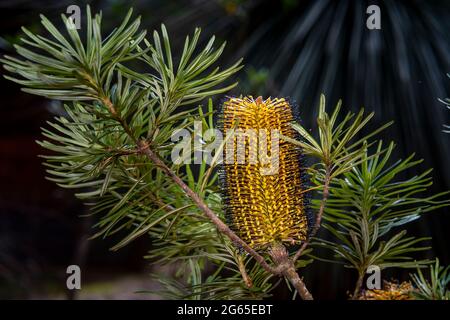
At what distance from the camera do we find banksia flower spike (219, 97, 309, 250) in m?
0.21

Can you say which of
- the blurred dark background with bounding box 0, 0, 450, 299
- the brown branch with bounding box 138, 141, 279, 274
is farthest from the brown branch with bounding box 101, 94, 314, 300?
the blurred dark background with bounding box 0, 0, 450, 299

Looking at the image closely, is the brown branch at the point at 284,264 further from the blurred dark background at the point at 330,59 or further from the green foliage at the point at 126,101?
the blurred dark background at the point at 330,59

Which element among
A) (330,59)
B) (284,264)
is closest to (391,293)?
(284,264)

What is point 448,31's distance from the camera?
92 cm

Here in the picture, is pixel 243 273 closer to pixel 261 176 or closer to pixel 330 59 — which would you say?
pixel 261 176

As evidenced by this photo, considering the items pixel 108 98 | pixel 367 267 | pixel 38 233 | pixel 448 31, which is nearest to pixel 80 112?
pixel 108 98

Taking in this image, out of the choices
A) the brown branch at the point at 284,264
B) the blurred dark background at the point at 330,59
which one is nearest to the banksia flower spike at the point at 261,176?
the brown branch at the point at 284,264

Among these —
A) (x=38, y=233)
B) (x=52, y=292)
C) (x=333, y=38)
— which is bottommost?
(x=52, y=292)

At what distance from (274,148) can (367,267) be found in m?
0.08

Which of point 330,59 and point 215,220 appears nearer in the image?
point 215,220

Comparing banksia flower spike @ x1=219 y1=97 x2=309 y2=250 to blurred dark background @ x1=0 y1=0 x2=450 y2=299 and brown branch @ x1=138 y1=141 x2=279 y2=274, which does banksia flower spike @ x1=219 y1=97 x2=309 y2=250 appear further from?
blurred dark background @ x1=0 y1=0 x2=450 y2=299

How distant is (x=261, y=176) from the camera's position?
0.21 metres

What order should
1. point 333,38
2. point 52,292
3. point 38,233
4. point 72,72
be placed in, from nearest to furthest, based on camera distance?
point 72,72 < point 333,38 < point 52,292 < point 38,233
